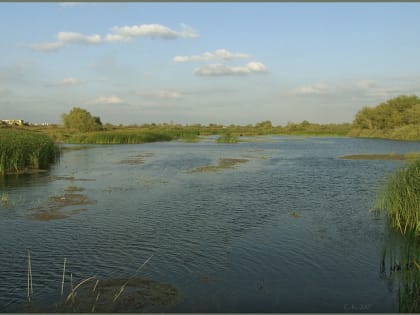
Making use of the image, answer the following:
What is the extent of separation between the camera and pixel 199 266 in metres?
9.27

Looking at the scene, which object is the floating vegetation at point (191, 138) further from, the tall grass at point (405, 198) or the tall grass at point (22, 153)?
the tall grass at point (405, 198)

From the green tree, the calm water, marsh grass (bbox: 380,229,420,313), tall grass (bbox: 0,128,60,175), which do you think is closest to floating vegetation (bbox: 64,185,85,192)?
the calm water

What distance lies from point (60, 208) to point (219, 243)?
7840 millimetres

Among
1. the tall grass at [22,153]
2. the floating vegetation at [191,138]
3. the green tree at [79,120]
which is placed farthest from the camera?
the green tree at [79,120]

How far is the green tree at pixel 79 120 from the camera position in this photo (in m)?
87.5

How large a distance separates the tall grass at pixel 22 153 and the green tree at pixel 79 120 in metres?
57.8

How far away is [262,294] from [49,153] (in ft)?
92.6

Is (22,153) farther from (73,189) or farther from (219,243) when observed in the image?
(219,243)

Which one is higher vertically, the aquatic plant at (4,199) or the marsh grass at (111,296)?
the aquatic plant at (4,199)

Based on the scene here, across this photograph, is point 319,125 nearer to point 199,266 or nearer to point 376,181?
point 376,181

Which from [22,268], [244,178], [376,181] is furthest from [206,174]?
[22,268]

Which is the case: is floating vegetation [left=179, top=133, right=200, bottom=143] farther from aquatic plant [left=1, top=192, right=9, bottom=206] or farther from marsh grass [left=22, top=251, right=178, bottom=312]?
marsh grass [left=22, top=251, right=178, bottom=312]

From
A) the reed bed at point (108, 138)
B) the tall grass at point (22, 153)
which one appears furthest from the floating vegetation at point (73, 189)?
the reed bed at point (108, 138)

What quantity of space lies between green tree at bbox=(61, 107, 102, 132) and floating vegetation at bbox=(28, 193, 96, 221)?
73.1 meters
